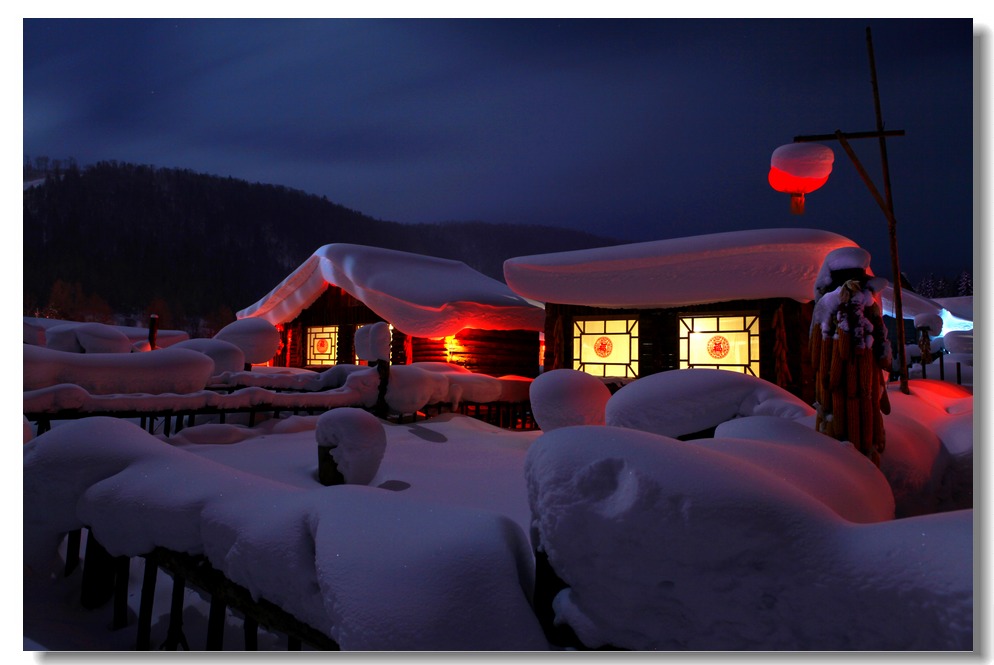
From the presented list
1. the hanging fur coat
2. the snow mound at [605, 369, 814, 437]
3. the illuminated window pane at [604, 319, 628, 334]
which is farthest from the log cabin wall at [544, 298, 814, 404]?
the hanging fur coat

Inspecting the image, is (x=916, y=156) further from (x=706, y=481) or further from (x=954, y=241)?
(x=706, y=481)

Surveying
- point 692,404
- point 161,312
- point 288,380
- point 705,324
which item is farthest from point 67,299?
point 161,312

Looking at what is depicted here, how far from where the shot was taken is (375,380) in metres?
9.98

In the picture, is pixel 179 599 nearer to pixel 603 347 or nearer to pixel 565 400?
pixel 565 400

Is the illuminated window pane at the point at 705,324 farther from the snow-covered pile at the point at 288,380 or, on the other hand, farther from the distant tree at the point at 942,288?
the snow-covered pile at the point at 288,380

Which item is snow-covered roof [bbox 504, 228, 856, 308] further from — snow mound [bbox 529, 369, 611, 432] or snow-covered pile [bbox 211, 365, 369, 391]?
snow mound [bbox 529, 369, 611, 432]

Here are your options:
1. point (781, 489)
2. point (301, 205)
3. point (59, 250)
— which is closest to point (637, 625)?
point (781, 489)

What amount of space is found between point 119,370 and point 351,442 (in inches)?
144

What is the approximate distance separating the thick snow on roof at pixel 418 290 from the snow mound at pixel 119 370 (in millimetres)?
6636

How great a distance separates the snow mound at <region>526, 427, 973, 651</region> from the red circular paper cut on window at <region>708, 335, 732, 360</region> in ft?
33.2

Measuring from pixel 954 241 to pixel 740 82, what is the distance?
1705 mm

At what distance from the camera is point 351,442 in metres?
5.32

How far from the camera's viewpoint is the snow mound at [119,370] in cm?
661

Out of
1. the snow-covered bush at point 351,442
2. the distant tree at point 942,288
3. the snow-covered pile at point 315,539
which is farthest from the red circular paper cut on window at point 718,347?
the snow-covered pile at point 315,539
